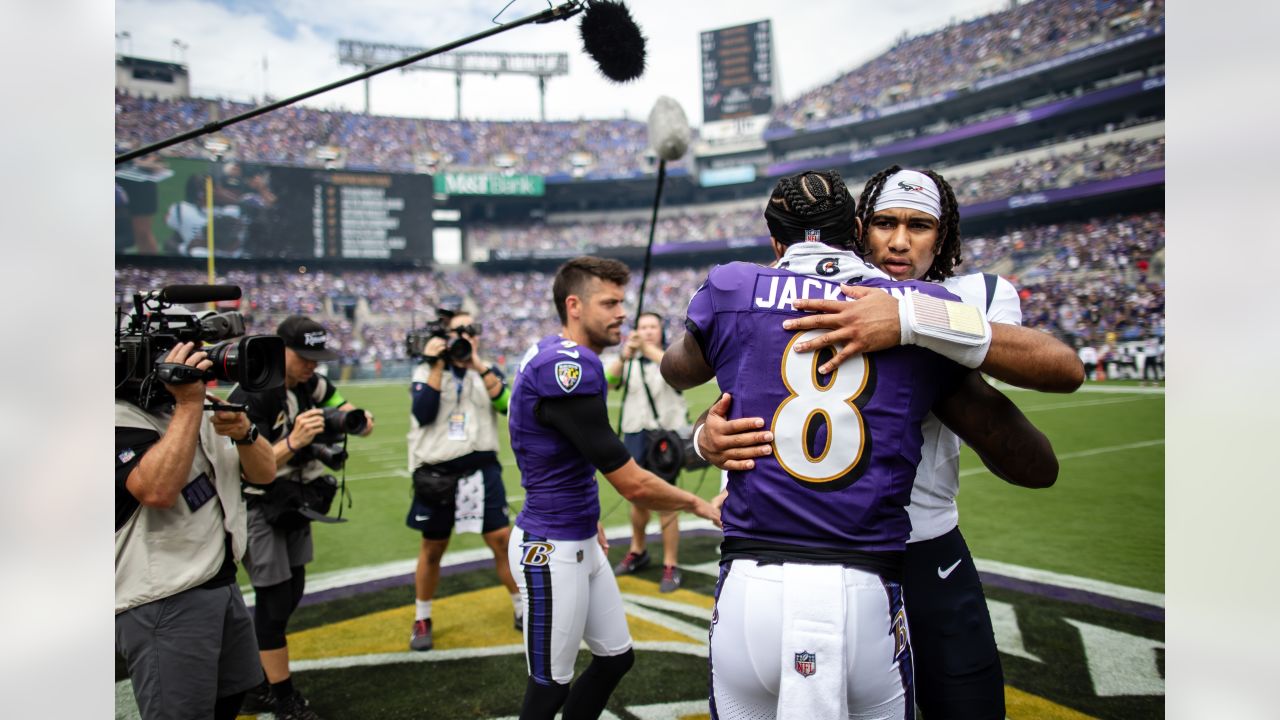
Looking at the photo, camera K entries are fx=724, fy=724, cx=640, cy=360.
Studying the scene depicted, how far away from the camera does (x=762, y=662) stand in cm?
166

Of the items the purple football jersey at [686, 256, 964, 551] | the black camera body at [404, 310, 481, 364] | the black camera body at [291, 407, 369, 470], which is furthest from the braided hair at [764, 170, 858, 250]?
the black camera body at [404, 310, 481, 364]

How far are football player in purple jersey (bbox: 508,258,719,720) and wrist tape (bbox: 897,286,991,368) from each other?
1.35m

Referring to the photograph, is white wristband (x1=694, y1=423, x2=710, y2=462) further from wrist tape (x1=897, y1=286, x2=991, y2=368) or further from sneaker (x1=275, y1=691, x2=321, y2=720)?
sneaker (x1=275, y1=691, x2=321, y2=720)

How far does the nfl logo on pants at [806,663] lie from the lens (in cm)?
158

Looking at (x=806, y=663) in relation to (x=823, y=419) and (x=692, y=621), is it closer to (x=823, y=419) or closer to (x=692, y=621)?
(x=823, y=419)

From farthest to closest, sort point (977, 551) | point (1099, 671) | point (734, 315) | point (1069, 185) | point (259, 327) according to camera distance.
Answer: point (259, 327) < point (1069, 185) < point (977, 551) < point (1099, 671) < point (734, 315)

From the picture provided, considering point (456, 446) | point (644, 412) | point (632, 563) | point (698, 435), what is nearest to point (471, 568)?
point (632, 563)

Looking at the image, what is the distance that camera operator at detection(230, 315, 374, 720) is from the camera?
3.71 m

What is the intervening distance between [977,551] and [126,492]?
252 inches

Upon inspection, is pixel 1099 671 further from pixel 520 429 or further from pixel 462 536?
pixel 462 536

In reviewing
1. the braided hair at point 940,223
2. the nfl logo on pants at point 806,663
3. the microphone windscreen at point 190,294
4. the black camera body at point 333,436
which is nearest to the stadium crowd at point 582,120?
Answer: the black camera body at point 333,436

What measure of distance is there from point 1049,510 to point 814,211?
24.9 ft

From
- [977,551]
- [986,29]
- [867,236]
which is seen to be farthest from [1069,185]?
[867,236]
